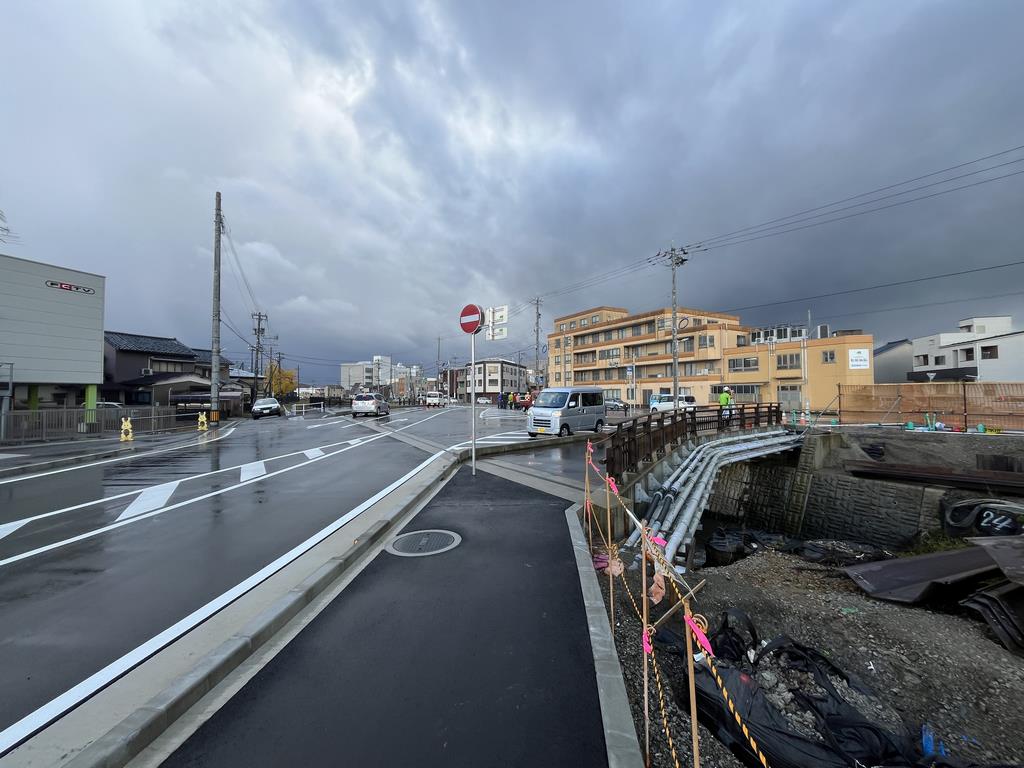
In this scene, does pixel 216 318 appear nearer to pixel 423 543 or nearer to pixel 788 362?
pixel 423 543

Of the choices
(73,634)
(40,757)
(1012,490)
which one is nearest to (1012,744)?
(40,757)

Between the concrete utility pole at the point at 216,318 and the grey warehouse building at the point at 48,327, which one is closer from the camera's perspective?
the grey warehouse building at the point at 48,327

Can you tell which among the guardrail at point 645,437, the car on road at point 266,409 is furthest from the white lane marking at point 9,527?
the car on road at point 266,409

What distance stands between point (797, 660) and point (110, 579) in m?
7.27

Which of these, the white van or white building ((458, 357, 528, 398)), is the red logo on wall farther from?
white building ((458, 357, 528, 398))

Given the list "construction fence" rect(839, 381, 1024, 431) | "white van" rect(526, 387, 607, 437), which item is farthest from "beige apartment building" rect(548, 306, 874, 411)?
"white van" rect(526, 387, 607, 437)

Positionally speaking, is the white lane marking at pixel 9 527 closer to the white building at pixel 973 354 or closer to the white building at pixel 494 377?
the white building at pixel 973 354

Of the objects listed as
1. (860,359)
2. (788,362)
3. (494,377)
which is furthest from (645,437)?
(494,377)

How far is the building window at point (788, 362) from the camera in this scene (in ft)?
137

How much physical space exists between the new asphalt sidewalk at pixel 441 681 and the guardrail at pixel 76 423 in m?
20.5

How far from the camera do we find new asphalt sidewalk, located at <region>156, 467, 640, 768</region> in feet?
7.82

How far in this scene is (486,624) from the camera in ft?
12.2

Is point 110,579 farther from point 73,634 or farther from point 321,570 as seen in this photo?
point 321,570

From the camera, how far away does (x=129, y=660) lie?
3.15 m
